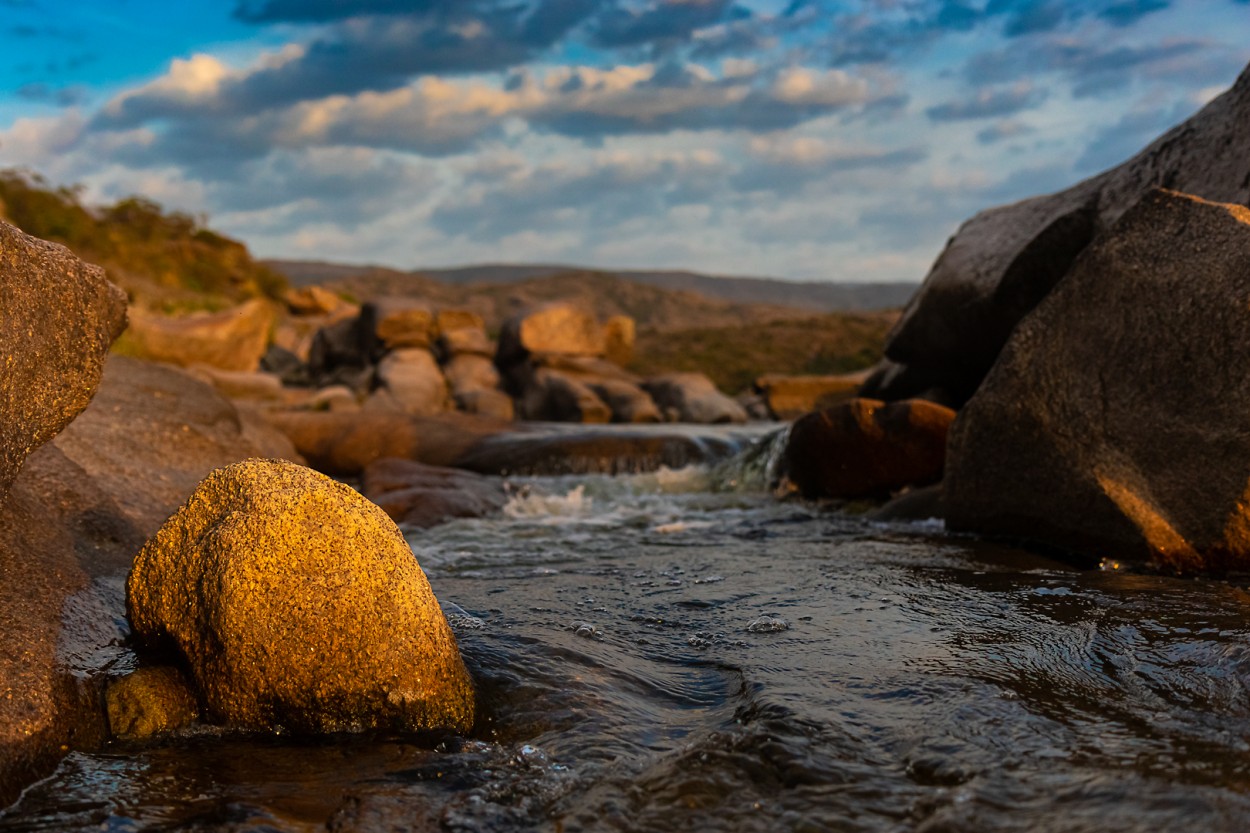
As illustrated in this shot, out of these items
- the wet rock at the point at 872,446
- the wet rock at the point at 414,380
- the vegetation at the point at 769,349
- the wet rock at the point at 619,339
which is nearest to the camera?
the wet rock at the point at 872,446

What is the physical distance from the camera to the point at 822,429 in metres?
10.5

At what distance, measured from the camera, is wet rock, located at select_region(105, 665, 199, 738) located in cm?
362

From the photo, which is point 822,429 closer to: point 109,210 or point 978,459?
point 978,459


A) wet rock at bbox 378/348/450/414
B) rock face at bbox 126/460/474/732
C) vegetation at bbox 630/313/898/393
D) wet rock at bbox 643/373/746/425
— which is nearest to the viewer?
rock face at bbox 126/460/474/732

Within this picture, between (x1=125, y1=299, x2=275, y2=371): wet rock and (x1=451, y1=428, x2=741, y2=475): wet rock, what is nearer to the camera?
(x1=451, y1=428, x2=741, y2=475): wet rock

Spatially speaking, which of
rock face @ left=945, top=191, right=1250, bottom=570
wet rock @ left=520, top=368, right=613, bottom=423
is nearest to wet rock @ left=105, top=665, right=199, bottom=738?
rock face @ left=945, top=191, right=1250, bottom=570

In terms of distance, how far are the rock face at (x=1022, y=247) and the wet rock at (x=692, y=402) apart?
10.6m

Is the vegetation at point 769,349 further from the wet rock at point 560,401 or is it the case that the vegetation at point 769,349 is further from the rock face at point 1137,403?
the rock face at point 1137,403

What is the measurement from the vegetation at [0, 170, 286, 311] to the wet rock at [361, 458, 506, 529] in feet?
60.8

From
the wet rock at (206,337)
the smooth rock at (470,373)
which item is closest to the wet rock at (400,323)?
the smooth rock at (470,373)

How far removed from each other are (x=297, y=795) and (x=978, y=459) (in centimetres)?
579

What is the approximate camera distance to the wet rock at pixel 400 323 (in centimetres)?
2759

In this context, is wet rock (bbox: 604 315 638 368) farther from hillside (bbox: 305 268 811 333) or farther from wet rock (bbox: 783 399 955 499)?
hillside (bbox: 305 268 811 333)

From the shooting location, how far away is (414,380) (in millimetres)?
24453
